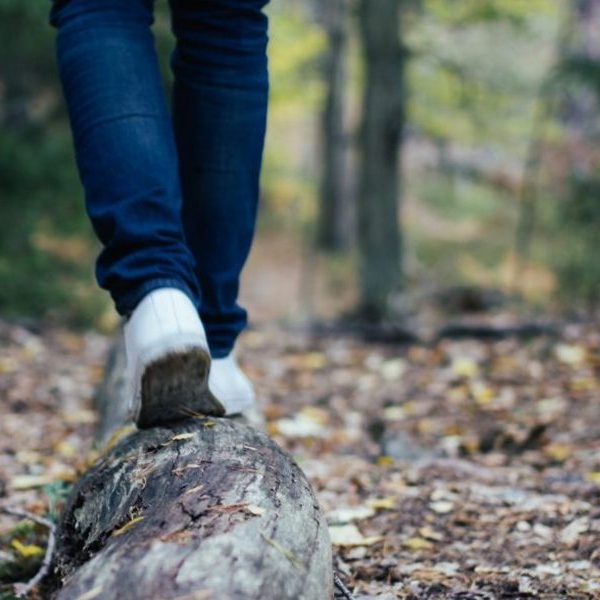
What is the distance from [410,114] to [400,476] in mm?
10329

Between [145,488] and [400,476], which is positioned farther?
[400,476]

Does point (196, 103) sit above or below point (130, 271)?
above

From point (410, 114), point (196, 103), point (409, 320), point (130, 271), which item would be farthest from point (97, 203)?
point (410, 114)

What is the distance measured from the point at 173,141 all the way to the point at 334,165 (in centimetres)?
1441

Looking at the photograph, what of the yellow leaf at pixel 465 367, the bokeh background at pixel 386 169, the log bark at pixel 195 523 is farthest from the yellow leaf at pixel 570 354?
the log bark at pixel 195 523

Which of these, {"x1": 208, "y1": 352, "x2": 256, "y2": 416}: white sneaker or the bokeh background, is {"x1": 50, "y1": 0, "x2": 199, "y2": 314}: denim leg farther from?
the bokeh background

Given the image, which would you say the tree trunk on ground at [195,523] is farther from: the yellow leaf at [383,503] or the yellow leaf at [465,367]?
the yellow leaf at [465,367]

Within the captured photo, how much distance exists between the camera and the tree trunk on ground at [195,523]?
116 centimetres

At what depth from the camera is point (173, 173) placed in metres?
1.66

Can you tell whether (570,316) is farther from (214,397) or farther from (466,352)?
(214,397)

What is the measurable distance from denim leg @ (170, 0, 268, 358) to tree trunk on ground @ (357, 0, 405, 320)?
5.26 metres

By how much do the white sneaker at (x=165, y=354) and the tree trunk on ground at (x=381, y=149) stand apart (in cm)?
550

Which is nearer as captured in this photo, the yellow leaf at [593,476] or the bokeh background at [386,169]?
the yellow leaf at [593,476]

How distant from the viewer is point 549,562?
1726mm
